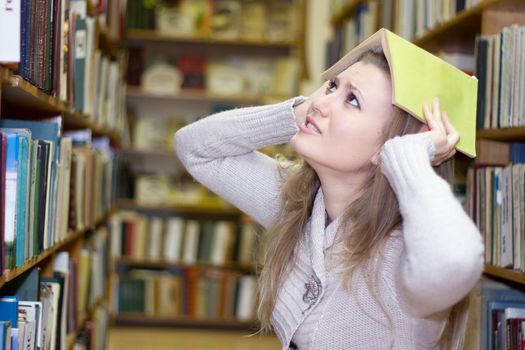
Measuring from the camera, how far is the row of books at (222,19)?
527 centimetres

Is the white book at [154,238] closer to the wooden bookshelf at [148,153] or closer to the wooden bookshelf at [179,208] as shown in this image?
the wooden bookshelf at [179,208]

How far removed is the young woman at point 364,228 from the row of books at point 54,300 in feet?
1.77

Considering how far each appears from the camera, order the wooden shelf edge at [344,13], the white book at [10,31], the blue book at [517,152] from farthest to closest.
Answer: the wooden shelf edge at [344,13] < the blue book at [517,152] < the white book at [10,31]

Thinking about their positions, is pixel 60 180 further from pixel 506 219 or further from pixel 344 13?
pixel 344 13

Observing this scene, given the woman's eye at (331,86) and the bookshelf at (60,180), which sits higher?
the woman's eye at (331,86)

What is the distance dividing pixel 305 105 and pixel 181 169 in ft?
11.8

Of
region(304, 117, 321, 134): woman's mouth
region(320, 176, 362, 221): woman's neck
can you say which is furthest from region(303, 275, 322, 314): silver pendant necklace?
region(304, 117, 321, 134): woman's mouth

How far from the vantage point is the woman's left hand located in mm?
1573

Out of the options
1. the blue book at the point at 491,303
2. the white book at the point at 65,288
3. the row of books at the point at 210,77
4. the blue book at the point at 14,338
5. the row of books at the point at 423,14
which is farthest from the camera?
the row of books at the point at 210,77

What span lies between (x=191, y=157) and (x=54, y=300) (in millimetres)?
612

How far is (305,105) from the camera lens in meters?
1.89

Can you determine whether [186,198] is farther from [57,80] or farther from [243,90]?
[57,80]

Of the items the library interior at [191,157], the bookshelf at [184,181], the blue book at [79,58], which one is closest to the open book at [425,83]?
the library interior at [191,157]

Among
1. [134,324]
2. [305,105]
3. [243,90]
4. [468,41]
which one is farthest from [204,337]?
[305,105]
